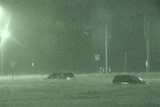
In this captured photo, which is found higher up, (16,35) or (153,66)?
(16,35)

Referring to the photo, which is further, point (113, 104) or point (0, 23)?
point (0, 23)

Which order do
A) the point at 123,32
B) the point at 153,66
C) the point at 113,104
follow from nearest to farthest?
the point at 113,104 → the point at 153,66 → the point at 123,32

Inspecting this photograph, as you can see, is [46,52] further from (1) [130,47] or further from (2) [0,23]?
(2) [0,23]

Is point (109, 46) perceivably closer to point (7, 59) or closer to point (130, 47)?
point (130, 47)

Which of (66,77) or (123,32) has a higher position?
(123,32)

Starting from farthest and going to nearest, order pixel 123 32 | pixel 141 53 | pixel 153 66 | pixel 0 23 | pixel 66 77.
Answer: pixel 123 32, pixel 141 53, pixel 153 66, pixel 0 23, pixel 66 77

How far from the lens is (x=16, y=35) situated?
104m

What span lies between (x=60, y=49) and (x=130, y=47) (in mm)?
14547

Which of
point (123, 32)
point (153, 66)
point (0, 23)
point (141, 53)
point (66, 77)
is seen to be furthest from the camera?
point (123, 32)

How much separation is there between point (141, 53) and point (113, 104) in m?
79.9

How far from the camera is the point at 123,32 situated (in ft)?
348

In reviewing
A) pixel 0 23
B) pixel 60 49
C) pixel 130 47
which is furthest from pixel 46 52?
pixel 0 23

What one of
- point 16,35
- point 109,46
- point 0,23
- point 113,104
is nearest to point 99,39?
point 109,46

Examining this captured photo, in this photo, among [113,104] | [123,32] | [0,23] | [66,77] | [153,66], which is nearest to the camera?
[113,104]
